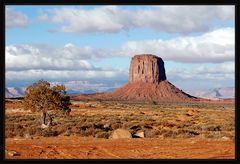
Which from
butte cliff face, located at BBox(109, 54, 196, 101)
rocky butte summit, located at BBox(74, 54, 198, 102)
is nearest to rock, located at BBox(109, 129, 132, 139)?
rocky butte summit, located at BBox(74, 54, 198, 102)

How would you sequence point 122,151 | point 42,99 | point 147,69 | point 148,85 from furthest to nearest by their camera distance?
1. point 147,69
2. point 148,85
3. point 42,99
4. point 122,151

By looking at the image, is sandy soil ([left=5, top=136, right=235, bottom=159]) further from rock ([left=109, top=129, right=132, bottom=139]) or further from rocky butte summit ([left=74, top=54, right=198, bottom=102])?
rocky butte summit ([left=74, top=54, right=198, bottom=102])

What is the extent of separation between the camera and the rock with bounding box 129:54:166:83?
15762cm

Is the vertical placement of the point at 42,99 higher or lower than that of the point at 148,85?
lower

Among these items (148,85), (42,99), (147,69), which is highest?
(147,69)

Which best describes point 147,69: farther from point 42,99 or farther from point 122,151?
point 122,151

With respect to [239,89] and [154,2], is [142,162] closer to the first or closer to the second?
[239,89]

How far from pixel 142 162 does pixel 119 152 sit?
2.33 m

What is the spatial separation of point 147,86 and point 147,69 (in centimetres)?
878

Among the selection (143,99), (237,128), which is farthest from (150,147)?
(143,99)

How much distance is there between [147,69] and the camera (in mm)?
160250

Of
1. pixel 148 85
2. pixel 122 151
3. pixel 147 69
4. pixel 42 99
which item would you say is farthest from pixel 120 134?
pixel 147 69

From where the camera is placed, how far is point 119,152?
13750mm

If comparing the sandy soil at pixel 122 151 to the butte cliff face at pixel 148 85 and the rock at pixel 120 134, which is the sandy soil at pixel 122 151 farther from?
the butte cliff face at pixel 148 85
